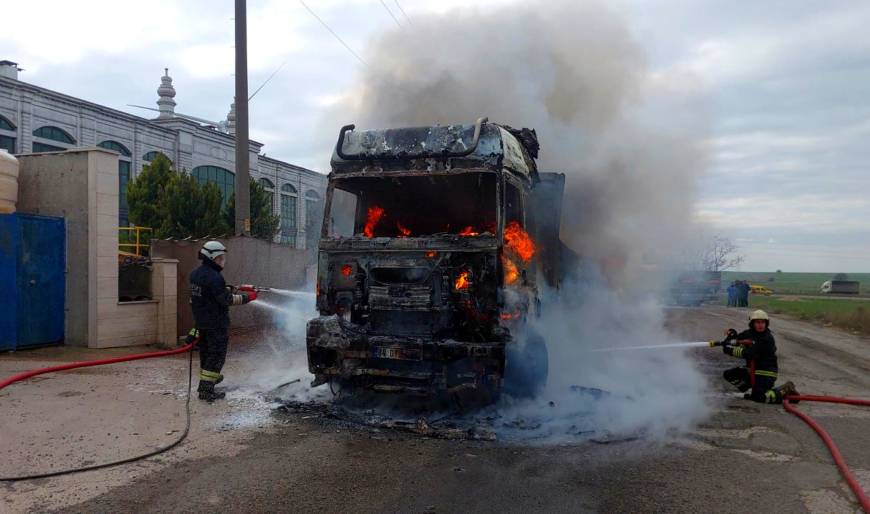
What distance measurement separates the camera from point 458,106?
1275 cm

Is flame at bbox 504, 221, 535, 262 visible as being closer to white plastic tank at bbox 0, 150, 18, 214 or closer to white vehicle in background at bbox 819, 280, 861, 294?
white plastic tank at bbox 0, 150, 18, 214

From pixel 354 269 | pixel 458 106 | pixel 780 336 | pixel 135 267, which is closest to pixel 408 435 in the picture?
pixel 354 269

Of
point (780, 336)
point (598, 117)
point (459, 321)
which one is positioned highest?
point (598, 117)

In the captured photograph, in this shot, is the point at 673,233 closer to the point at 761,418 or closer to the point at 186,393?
the point at 761,418

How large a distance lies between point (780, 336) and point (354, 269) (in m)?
13.7

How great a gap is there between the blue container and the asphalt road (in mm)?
5699

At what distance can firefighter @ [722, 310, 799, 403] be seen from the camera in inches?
285

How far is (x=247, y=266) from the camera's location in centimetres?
1278

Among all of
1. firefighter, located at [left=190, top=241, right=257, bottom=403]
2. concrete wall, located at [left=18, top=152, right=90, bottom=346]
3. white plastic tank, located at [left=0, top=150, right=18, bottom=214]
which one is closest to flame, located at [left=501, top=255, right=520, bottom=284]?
firefighter, located at [left=190, top=241, right=257, bottom=403]

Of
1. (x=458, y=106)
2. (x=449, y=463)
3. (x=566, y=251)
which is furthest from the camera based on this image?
(x=458, y=106)

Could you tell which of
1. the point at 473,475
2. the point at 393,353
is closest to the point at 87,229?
the point at 393,353

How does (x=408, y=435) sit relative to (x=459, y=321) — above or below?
below

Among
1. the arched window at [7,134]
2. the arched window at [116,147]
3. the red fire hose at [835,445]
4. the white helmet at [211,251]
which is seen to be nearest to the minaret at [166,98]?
the arched window at [116,147]

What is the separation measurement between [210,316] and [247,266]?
6.01 meters
